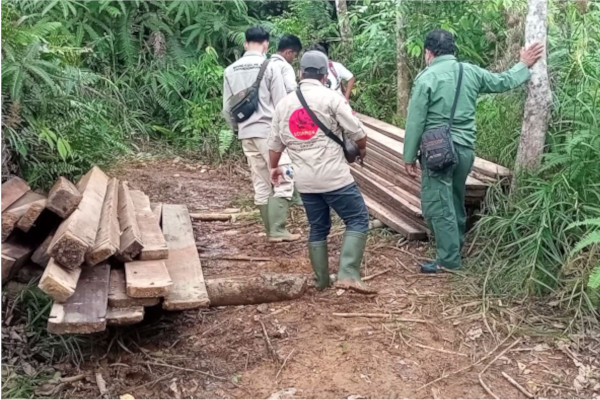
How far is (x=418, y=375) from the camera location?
13.8 feet

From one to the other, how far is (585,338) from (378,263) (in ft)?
6.25

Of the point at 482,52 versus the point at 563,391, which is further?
the point at 482,52

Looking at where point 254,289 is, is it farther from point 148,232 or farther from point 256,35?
point 256,35

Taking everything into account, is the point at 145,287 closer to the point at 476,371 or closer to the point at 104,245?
the point at 104,245

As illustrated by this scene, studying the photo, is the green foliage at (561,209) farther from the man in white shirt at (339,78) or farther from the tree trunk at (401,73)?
the tree trunk at (401,73)

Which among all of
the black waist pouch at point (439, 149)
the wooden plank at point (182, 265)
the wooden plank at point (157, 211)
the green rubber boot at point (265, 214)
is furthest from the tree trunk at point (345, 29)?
the black waist pouch at point (439, 149)

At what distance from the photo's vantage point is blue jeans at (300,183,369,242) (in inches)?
205

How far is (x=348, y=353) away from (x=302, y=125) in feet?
5.46

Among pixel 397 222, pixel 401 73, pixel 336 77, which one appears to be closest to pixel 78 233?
pixel 397 222

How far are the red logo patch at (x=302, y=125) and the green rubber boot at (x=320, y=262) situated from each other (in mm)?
846

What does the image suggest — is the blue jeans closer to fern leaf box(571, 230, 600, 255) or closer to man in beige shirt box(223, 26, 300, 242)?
man in beige shirt box(223, 26, 300, 242)

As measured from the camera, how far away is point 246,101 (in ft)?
20.8

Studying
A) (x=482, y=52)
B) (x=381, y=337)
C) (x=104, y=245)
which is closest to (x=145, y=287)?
(x=104, y=245)

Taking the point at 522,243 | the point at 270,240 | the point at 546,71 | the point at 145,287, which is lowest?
the point at 270,240
